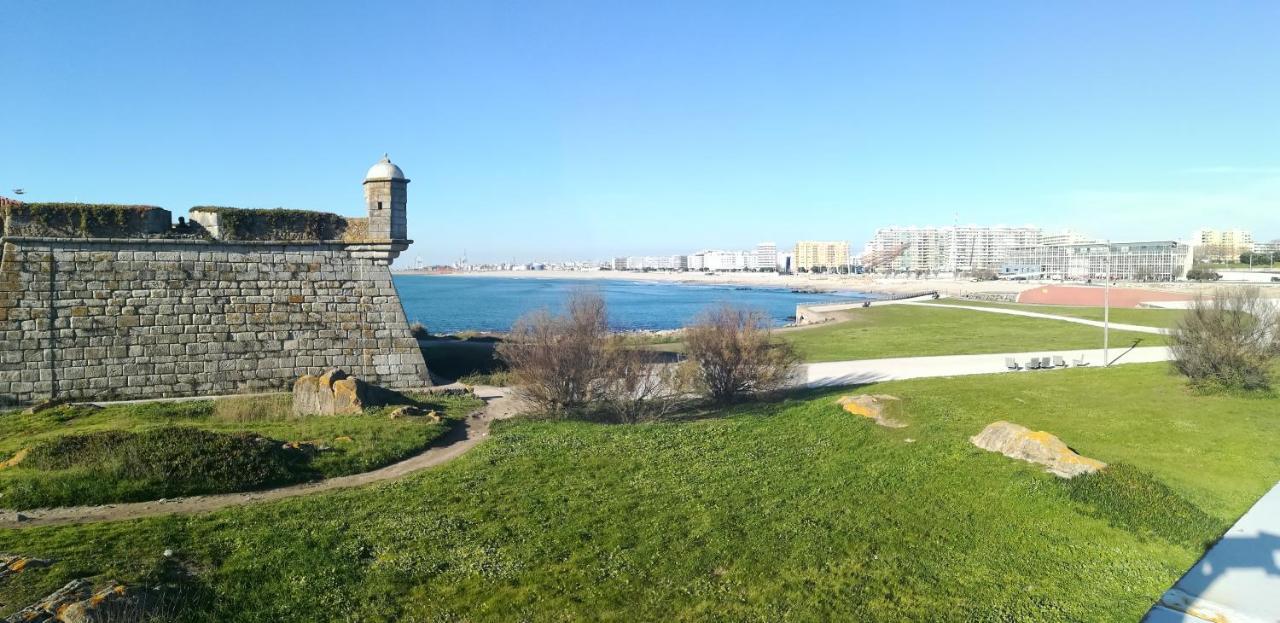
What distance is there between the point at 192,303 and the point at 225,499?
27.9ft

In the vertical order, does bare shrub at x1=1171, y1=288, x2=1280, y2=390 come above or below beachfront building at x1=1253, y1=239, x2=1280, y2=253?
below

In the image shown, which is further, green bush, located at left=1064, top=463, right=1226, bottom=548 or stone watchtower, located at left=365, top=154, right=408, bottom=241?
stone watchtower, located at left=365, top=154, right=408, bottom=241

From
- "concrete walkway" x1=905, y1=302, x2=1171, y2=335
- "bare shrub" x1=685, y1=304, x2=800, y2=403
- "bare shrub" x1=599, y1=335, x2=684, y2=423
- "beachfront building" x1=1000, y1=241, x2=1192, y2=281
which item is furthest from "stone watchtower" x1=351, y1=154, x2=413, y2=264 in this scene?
"beachfront building" x1=1000, y1=241, x2=1192, y2=281

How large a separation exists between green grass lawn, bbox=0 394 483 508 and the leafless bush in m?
2.10

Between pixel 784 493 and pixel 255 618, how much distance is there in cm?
555

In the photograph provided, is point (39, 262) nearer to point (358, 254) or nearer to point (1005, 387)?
point (358, 254)

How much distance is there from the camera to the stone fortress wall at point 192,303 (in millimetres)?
13594

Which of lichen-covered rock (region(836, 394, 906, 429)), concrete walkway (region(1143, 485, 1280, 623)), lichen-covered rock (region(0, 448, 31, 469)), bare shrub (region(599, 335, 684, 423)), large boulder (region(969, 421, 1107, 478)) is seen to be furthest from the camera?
bare shrub (region(599, 335, 684, 423))

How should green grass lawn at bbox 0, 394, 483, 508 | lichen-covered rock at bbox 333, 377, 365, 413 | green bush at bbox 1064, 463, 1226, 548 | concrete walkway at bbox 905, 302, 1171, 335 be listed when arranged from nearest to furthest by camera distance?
green bush at bbox 1064, 463, 1226, 548 → green grass lawn at bbox 0, 394, 483, 508 → lichen-covered rock at bbox 333, 377, 365, 413 → concrete walkway at bbox 905, 302, 1171, 335

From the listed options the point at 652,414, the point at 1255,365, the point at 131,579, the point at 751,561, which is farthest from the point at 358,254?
the point at 1255,365

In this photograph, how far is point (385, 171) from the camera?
51.1ft

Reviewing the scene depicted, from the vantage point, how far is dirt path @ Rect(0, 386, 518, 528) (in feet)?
22.9

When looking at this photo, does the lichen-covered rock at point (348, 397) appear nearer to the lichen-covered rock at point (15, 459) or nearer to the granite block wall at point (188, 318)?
the granite block wall at point (188, 318)

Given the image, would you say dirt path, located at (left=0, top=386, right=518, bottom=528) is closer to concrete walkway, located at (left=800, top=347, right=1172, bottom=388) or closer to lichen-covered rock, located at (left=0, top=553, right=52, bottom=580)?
lichen-covered rock, located at (left=0, top=553, right=52, bottom=580)
